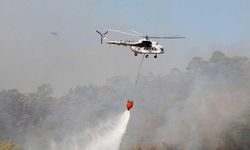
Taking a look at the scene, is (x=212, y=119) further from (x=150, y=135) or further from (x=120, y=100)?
(x=120, y=100)

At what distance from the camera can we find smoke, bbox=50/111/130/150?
331 ft

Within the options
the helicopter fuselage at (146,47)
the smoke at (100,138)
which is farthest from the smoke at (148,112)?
the helicopter fuselage at (146,47)

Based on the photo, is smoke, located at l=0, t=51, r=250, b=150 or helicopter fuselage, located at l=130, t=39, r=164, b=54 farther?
smoke, located at l=0, t=51, r=250, b=150

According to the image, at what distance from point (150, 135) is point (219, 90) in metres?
→ 18.8

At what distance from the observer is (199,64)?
148250mm

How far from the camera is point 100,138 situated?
10744cm

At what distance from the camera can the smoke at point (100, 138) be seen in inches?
3969

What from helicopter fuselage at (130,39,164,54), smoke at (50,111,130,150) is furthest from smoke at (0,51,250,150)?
helicopter fuselage at (130,39,164,54)

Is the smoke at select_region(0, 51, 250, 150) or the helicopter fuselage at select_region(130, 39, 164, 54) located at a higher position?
the helicopter fuselage at select_region(130, 39, 164, 54)

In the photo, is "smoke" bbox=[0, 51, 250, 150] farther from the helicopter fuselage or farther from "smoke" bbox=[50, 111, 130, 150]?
the helicopter fuselage

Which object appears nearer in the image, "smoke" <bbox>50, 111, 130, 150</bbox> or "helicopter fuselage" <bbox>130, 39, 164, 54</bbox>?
"helicopter fuselage" <bbox>130, 39, 164, 54</bbox>

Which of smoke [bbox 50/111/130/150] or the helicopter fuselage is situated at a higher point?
the helicopter fuselage

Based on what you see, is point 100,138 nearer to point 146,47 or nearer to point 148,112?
Result: point 148,112

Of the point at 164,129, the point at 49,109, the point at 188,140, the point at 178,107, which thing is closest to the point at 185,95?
the point at 178,107
